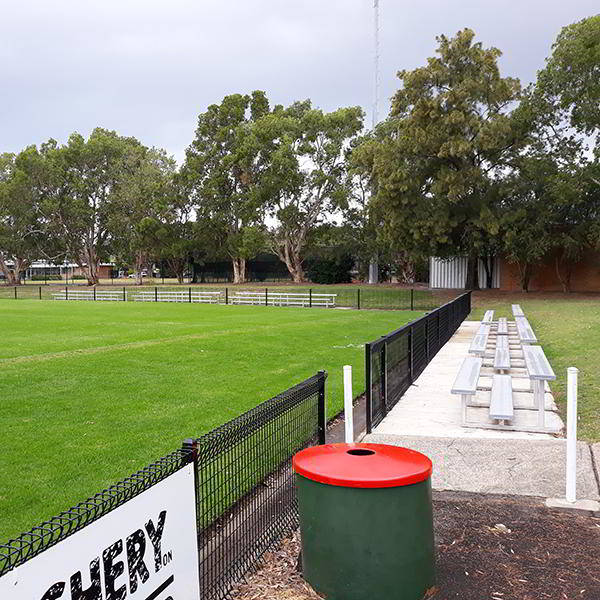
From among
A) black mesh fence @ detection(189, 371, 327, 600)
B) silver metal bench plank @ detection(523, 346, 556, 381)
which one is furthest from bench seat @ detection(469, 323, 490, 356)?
black mesh fence @ detection(189, 371, 327, 600)

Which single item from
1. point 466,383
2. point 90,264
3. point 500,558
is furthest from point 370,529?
A: point 90,264

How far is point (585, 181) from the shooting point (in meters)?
32.2

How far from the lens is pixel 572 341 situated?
15.4m

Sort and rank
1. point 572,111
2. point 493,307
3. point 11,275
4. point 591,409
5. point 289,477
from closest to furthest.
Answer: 1. point 289,477
2. point 591,409
3. point 493,307
4. point 572,111
5. point 11,275

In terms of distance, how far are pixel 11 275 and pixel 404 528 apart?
70.9m

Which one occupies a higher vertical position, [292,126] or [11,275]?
[292,126]

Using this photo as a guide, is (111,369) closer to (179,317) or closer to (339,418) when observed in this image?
(339,418)

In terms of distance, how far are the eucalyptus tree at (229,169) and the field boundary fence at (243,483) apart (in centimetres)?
4347

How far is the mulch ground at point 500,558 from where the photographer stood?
A: 3650 millimetres

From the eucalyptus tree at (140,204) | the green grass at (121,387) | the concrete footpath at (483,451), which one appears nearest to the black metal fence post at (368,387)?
the concrete footpath at (483,451)

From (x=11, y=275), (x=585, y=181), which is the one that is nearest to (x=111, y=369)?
(x=585, y=181)

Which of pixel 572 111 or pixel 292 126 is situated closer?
pixel 572 111

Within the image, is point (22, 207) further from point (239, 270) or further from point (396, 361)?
point (396, 361)

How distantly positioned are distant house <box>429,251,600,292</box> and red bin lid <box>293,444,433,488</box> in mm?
37509
